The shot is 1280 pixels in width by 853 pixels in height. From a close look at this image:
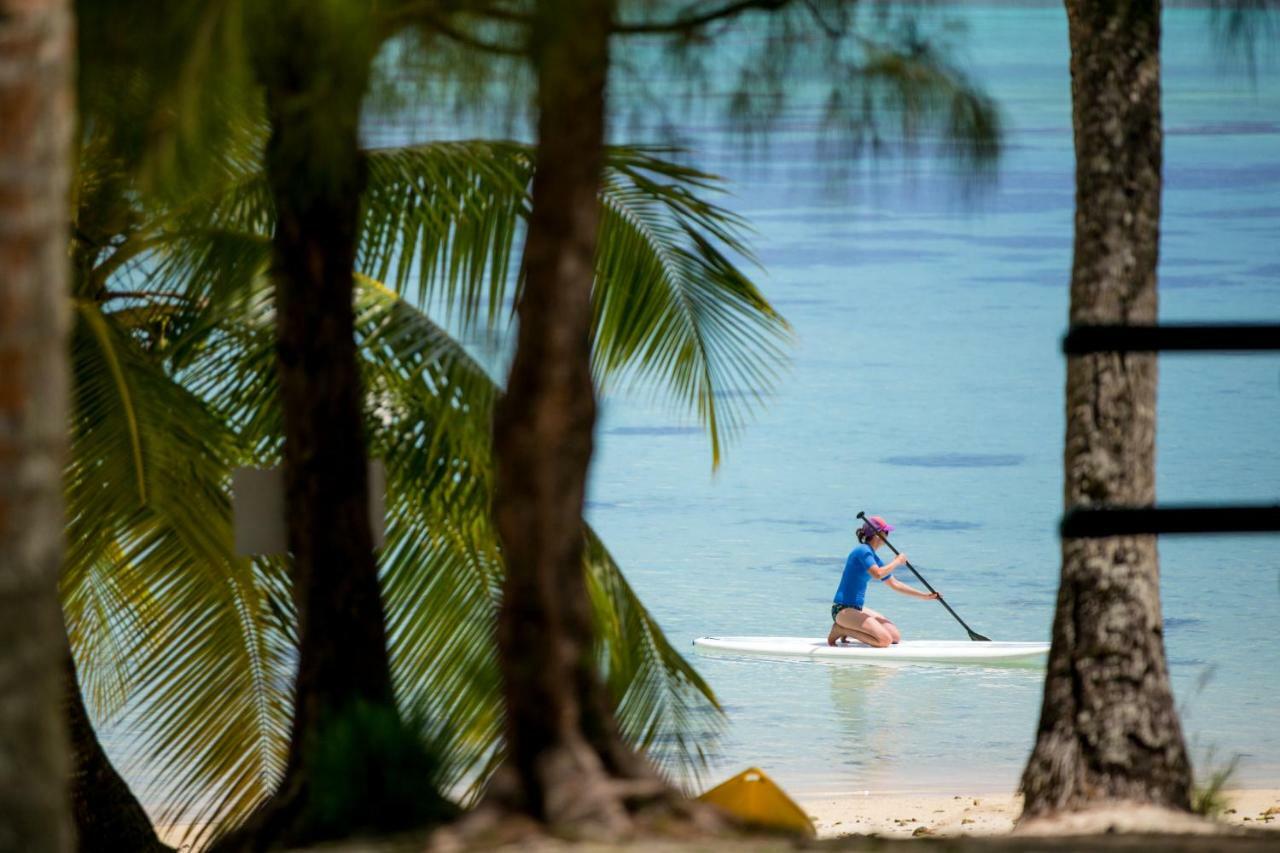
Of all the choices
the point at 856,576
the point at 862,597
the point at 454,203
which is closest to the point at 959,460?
the point at 862,597

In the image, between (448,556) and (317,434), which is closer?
(317,434)

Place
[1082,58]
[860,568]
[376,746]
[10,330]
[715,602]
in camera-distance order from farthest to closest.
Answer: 1. [715,602]
2. [860,568]
3. [1082,58]
4. [376,746]
5. [10,330]

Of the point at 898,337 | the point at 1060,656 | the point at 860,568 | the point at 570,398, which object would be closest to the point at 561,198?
the point at 570,398

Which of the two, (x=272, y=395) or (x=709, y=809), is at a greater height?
(x=272, y=395)

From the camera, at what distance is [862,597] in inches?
703

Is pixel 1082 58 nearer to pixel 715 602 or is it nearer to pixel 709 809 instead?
pixel 709 809

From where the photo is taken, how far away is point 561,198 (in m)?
4.37

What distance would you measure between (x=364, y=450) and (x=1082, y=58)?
3.37m

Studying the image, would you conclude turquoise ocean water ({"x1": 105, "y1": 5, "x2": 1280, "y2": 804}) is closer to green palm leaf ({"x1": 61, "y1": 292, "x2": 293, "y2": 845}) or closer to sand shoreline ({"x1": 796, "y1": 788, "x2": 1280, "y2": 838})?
sand shoreline ({"x1": 796, "y1": 788, "x2": 1280, "y2": 838})

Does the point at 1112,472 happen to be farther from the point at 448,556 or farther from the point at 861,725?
the point at 861,725

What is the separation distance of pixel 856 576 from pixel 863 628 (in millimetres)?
901

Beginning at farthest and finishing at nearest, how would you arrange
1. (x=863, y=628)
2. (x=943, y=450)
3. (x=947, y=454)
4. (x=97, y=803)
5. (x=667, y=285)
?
(x=943, y=450), (x=947, y=454), (x=863, y=628), (x=667, y=285), (x=97, y=803)

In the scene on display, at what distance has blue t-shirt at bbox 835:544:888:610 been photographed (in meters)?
17.0

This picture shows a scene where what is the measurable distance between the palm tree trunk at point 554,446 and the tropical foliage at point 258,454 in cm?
210
